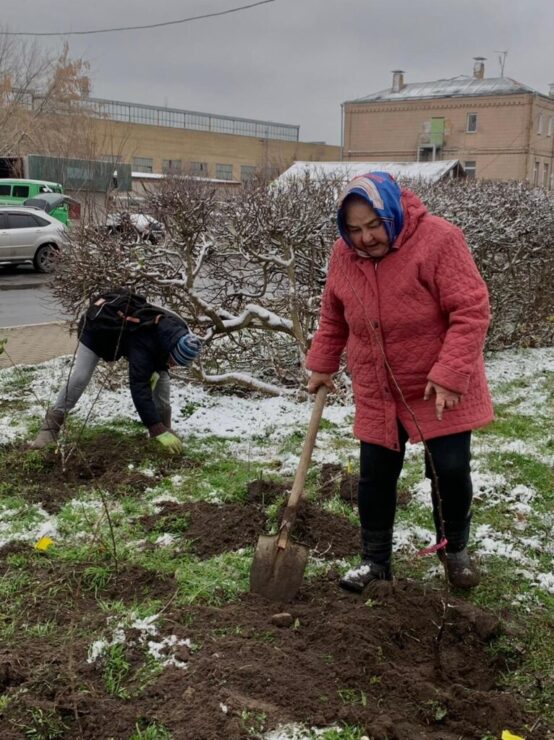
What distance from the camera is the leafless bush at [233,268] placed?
6.02m

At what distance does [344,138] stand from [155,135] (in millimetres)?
14921

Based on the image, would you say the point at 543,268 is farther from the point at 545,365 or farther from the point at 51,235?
the point at 51,235

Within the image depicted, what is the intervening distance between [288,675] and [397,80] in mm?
59606

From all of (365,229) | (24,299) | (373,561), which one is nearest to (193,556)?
(373,561)

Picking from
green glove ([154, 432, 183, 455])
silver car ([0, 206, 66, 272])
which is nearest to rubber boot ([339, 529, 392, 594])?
green glove ([154, 432, 183, 455])

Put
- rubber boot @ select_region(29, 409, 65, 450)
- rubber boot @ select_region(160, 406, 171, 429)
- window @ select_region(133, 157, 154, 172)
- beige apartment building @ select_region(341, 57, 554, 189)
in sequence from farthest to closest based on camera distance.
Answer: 1. window @ select_region(133, 157, 154, 172)
2. beige apartment building @ select_region(341, 57, 554, 189)
3. rubber boot @ select_region(160, 406, 171, 429)
4. rubber boot @ select_region(29, 409, 65, 450)

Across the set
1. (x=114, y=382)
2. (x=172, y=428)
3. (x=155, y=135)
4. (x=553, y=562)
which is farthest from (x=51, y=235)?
(x=155, y=135)

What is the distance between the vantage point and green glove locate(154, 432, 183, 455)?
181 inches

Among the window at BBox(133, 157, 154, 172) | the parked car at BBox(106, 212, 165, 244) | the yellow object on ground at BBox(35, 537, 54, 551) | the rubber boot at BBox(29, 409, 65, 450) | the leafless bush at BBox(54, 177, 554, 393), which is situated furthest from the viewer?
the window at BBox(133, 157, 154, 172)

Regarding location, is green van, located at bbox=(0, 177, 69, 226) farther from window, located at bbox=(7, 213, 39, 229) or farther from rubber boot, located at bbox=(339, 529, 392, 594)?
rubber boot, located at bbox=(339, 529, 392, 594)

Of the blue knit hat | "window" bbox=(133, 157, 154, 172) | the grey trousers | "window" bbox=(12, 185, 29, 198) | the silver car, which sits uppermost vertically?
"window" bbox=(133, 157, 154, 172)

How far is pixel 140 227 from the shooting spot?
627cm

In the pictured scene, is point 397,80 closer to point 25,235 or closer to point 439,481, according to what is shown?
point 25,235

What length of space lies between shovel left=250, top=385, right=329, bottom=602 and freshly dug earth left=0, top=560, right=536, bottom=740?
69 mm
